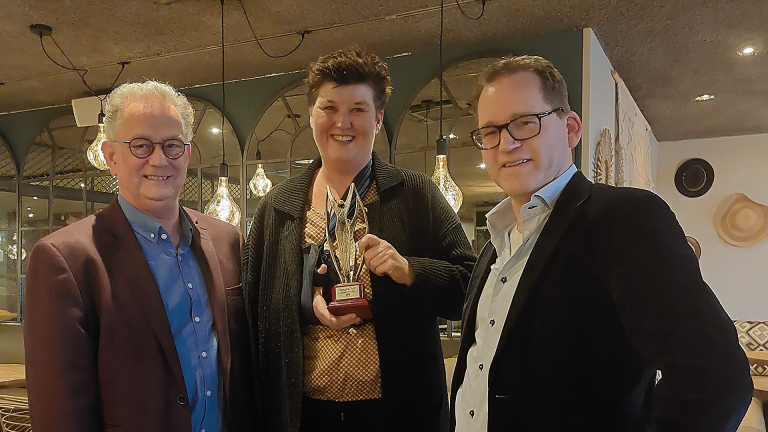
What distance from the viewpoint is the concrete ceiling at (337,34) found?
10.4 feet

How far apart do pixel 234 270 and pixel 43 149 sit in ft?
16.4

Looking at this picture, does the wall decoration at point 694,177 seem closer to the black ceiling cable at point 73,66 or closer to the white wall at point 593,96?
the white wall at point 593,96

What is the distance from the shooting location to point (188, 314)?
1378mm

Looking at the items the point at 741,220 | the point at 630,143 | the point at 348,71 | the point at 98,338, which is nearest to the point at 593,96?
the point at 630,143

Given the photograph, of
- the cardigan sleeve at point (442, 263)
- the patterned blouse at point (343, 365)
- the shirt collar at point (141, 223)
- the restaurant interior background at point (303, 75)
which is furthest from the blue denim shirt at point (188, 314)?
the restaurant interior background at point (303, 75)

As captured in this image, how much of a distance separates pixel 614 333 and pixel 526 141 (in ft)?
1.34

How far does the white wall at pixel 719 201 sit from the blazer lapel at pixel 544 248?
6881 millimetres

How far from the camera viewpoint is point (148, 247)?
54.9 inches

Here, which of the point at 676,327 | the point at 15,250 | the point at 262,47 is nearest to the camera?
the point at 676,327

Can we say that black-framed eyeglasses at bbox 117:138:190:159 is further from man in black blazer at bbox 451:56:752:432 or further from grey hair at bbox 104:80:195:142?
man in black blazer at bbox 451:56:752:432

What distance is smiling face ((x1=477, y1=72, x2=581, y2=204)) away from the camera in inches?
44.2

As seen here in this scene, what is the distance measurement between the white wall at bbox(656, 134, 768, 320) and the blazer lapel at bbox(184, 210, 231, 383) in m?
6.96

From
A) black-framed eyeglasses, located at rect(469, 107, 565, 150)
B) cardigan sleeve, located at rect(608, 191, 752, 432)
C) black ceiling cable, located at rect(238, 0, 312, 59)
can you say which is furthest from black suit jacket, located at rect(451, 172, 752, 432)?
black ceiling cable, located at rect(238, 0, 312, 59)

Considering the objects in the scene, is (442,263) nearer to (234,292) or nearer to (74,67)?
(234,292)
